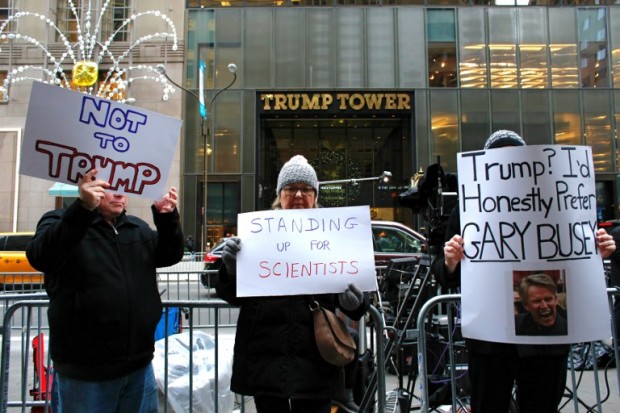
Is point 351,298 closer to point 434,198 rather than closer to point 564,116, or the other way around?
point 434,198

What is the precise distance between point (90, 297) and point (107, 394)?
51 centimetres

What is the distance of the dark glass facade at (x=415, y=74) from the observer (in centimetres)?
2580

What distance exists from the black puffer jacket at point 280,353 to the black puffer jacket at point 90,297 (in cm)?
57

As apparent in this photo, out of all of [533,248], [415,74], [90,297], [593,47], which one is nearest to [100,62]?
[415,74]

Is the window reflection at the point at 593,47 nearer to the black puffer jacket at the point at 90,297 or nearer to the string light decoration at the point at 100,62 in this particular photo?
the string light decoration at the point at 100,62

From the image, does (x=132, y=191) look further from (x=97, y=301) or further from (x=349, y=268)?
(x=349, y=268)

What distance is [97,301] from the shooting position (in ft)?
8.21

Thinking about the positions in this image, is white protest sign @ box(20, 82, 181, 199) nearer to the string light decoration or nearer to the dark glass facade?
the dark glass facade

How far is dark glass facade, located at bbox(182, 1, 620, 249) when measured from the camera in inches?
1016

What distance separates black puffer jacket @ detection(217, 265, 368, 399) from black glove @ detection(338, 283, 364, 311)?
4 cm

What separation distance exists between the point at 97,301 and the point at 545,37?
28776 mm

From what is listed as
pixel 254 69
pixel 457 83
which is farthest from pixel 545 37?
pixel 254 69

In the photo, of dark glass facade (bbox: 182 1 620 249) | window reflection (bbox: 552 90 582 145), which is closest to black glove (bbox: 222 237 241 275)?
dark glass facade (bbox: 182 1 620 249)

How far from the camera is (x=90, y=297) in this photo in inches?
98.2
